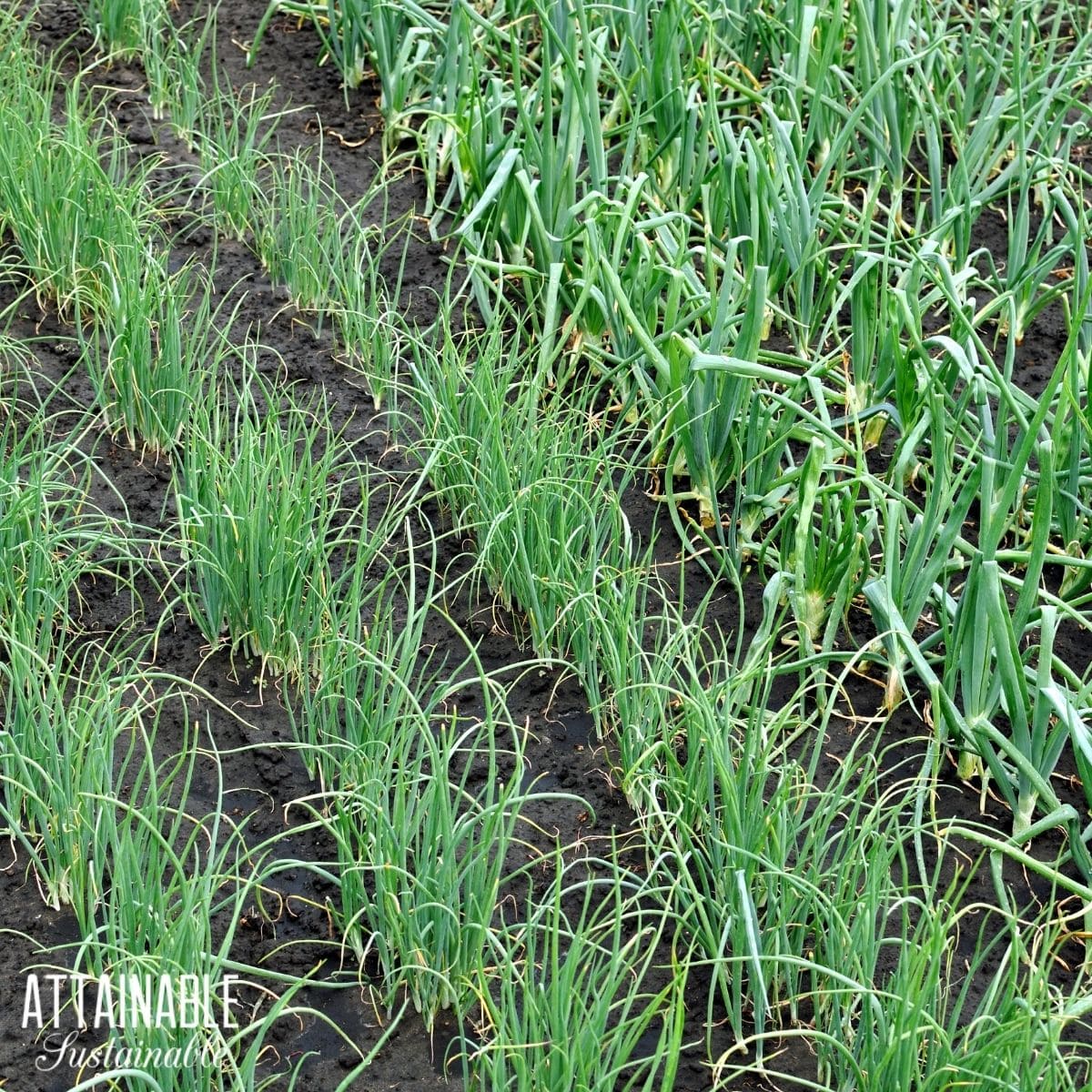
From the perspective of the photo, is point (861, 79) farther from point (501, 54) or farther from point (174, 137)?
point (174, 137)

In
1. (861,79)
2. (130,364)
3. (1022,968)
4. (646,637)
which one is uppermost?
(861,79)

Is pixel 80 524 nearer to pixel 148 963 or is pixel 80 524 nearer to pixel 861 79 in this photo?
pixel 148 963

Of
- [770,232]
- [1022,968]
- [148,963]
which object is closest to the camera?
[148,963]

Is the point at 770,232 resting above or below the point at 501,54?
below

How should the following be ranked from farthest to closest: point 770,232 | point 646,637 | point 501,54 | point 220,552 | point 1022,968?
point 501,54 → point 770,232 → point 646,637 → point 220,552 → point 1022,968

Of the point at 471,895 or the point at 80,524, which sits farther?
the point at 80,524

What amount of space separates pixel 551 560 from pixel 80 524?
90 cm

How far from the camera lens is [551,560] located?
8.65ft

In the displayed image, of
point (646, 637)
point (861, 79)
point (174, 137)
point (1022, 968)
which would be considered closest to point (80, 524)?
point (646, 637)

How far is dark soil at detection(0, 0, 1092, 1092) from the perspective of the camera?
2094mm

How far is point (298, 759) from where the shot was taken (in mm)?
2479

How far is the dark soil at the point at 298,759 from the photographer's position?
2.09m

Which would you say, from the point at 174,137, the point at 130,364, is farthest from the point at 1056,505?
the point at 174,137

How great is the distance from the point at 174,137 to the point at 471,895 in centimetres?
257
